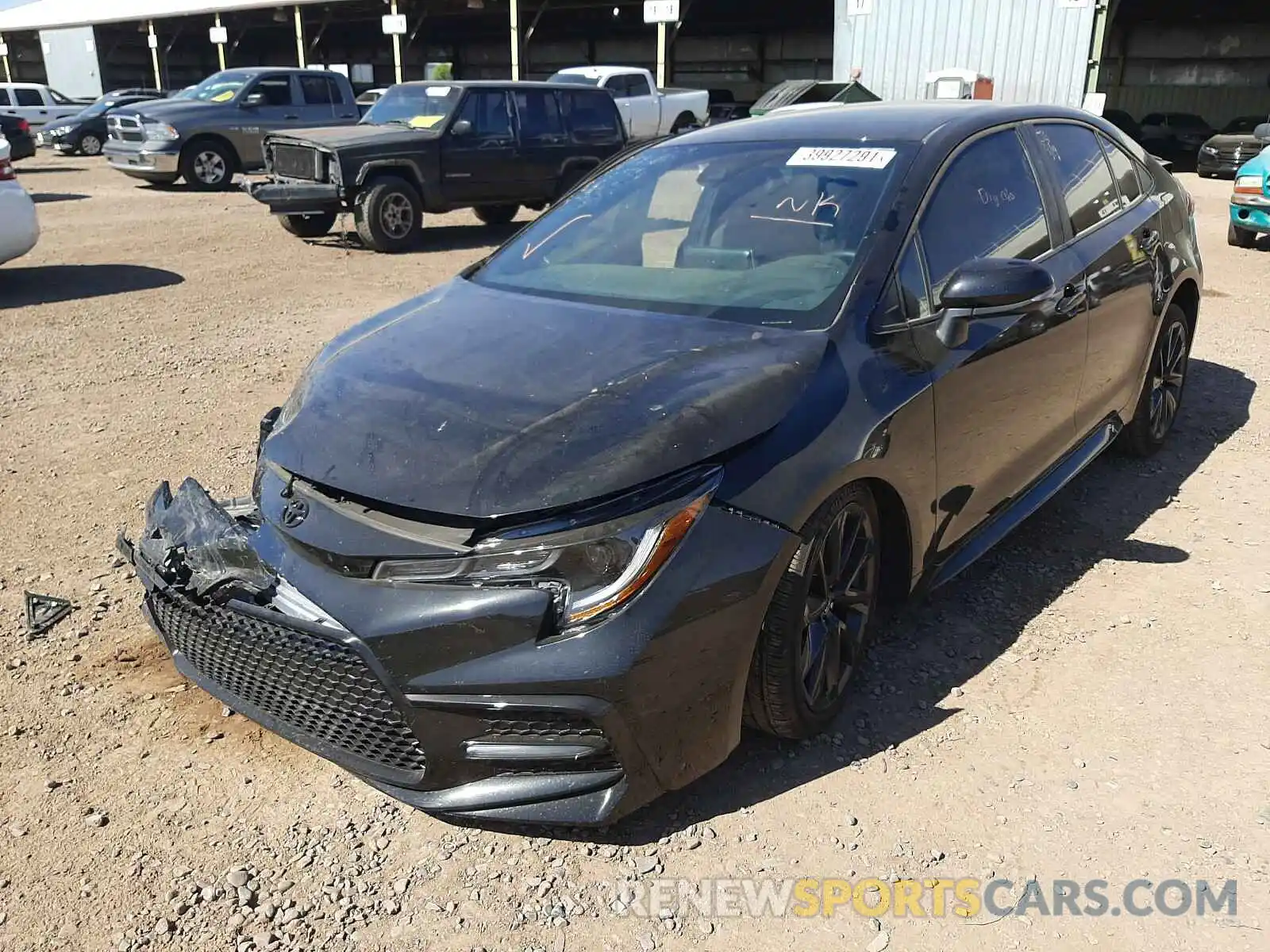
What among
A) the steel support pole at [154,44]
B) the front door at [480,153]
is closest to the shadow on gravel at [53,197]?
the front door at [480,153]

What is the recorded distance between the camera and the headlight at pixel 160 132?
16297mm

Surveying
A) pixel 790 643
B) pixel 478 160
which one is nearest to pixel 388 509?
pixel 790 643

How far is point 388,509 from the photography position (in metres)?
2.45

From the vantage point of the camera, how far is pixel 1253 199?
35.5 ft

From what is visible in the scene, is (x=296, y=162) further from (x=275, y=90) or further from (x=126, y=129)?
(x=126, y=129)

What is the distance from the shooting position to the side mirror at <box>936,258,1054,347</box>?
3.04m

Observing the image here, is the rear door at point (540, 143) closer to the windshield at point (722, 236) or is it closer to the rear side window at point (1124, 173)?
the rear side window at point (1124, 173)

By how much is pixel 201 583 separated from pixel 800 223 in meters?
2.08

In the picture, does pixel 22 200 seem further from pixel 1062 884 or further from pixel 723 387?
pixel 1062 884

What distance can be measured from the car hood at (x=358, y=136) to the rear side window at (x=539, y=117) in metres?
1.31

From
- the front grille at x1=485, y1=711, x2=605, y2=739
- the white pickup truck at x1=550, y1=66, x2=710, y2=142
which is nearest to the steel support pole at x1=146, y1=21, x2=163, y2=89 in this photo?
the white pickup truck at x1=550, y1=66, x2=710, y2=142

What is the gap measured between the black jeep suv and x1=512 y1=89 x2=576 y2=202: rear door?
0.01 metres

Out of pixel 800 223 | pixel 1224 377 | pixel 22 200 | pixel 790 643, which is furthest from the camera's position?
pixel 22 200

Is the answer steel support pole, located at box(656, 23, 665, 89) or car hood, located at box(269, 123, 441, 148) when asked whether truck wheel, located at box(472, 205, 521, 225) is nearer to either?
car hood, located at box(269, 123, 441, 148)
